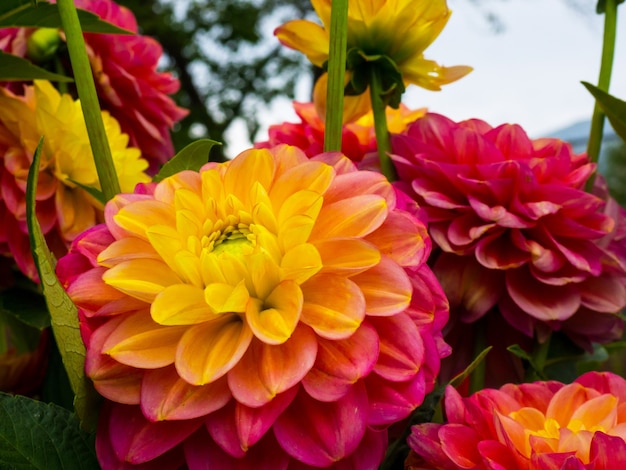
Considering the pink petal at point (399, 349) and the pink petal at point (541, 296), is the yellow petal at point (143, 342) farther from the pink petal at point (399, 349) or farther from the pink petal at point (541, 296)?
the pink petal at point (541, 296)

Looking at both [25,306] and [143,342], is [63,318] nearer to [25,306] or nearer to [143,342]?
[143,342]

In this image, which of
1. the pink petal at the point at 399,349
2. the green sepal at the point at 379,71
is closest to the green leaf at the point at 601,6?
the green sepal at the point at 379,71

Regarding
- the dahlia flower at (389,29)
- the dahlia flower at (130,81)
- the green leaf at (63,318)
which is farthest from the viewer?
the dahlia flower at (130,81)

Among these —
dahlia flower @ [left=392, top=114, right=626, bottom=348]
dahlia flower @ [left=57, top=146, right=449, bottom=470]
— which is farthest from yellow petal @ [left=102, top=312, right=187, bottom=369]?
dahlia flower @ [left=392, top=114, right=626, bottom=348]

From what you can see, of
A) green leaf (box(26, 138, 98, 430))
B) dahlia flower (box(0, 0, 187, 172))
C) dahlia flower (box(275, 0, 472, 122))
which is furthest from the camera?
dahlia flower (box(0, 0, 187, 172))

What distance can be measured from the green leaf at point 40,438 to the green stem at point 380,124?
178mm

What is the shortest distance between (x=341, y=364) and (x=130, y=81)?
1.06ft

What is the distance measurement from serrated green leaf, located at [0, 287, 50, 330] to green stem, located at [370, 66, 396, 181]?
197mm

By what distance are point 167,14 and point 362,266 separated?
267 centimetres

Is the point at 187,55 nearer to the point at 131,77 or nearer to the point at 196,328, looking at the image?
the point at 131,77

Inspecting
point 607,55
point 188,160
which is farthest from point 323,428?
point 607,55

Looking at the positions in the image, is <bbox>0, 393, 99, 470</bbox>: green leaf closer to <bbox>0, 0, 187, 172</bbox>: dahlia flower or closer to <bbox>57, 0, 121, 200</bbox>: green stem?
<bbox>57, 0, 121, 200</bbox>: green stem

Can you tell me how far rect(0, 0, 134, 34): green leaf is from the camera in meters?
0.36

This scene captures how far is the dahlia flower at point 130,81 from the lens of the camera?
48cm
